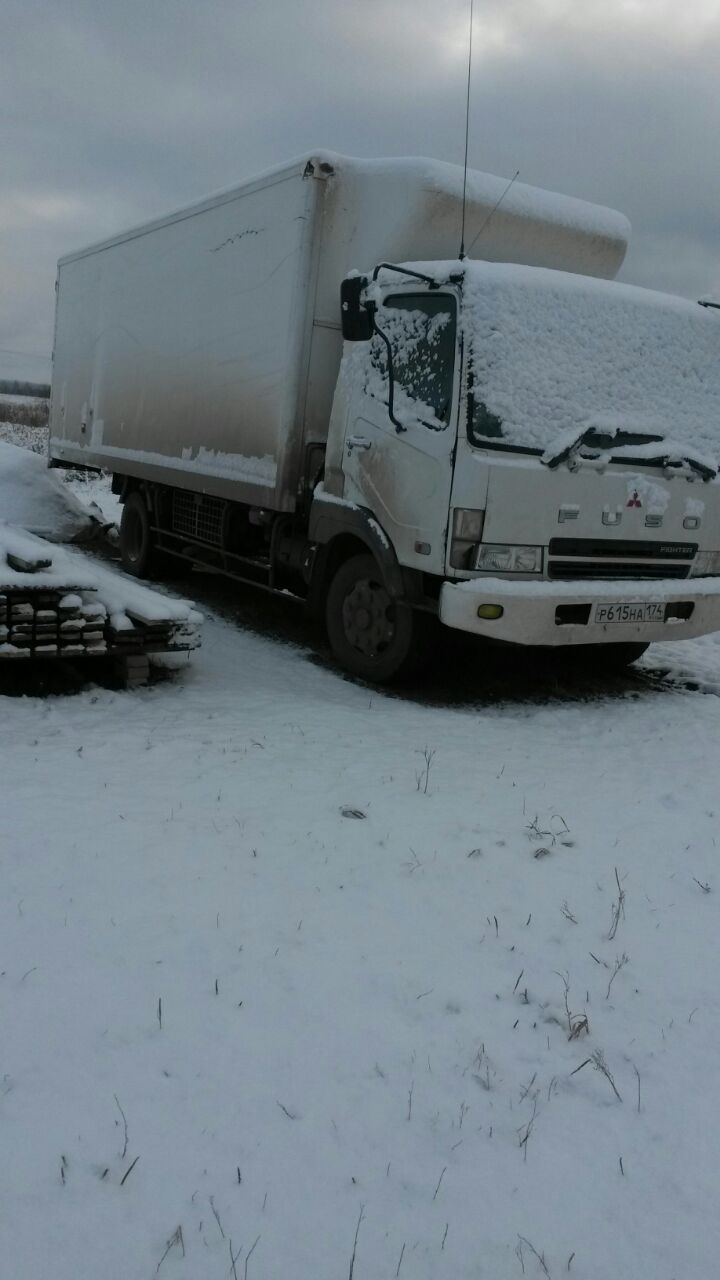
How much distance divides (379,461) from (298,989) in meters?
3.86

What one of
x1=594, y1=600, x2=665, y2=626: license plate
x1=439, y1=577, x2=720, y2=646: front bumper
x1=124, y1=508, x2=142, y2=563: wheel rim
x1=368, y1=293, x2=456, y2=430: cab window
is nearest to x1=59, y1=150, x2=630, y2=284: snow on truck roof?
x1=368, y1=293, x2=456, y2=430: cab window

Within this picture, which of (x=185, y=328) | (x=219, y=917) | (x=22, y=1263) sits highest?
(x=185, y=328)

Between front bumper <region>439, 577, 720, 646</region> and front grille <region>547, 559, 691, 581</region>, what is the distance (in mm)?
77

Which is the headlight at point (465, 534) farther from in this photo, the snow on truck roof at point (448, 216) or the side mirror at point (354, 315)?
the snow on truck roof at point (448, 216)

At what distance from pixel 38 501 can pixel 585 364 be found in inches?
291

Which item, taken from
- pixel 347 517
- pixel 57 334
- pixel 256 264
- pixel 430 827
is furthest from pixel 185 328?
pixel 430 827

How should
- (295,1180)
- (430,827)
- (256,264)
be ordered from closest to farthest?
1. (295,1180)
2. (430,827)
3. (256,264)

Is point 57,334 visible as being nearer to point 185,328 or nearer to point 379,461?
point 185,328

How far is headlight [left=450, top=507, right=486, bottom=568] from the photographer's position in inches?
220

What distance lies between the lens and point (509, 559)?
18.7 ft

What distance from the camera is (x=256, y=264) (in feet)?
23.7

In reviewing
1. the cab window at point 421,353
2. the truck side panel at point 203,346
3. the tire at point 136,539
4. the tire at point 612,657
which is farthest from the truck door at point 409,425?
the tire at point 136,539

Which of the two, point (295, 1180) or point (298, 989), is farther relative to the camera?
point (298, 989)

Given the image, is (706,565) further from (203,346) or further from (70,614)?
(203,346)
